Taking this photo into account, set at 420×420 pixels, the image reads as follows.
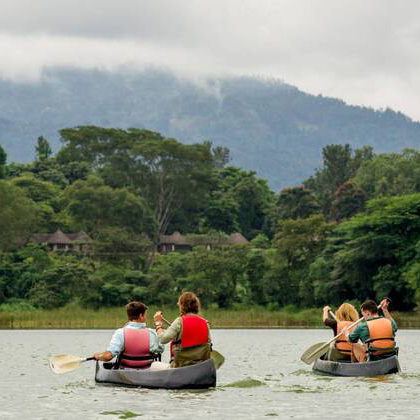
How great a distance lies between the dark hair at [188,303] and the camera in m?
23.4

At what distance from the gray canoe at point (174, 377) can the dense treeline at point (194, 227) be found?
46.1m

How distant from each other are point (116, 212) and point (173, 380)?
93650 mm

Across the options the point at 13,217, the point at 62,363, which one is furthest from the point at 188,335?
the point at 13,217

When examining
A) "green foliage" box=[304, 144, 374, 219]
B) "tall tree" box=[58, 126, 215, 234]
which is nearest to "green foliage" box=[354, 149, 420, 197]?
"green foliage" box=[304, 144, 374, 219]

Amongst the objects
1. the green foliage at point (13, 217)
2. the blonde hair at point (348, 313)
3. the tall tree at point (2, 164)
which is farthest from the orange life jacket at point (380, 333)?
the tall tree at point (2, 164)

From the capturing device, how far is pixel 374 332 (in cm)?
2677

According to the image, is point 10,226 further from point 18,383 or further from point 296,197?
point 18,383

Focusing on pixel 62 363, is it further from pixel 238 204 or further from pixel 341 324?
pixel 238 204

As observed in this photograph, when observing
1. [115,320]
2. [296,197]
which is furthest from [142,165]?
[115,320]

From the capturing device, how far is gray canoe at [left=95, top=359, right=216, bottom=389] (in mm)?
23969

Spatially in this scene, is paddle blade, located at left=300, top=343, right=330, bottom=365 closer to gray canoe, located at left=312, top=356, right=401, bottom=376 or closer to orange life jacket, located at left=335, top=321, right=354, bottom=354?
orange life jacket, located at left=335, top=321, right=354, bottom=354

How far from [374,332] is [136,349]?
575cm

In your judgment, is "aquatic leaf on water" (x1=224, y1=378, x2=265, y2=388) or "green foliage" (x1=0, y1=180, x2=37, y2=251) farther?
"green foliage" (x1=0, y1=180, x2=37, y2=251)

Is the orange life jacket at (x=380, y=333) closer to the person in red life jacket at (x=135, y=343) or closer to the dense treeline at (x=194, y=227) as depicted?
the person in red life jacket at (x=135, y=343)
